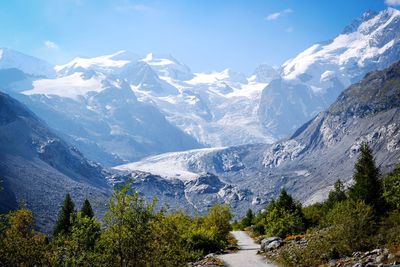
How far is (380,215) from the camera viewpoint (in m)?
48.6

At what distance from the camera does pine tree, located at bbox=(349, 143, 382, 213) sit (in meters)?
50.7

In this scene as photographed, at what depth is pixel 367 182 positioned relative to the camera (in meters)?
51.5

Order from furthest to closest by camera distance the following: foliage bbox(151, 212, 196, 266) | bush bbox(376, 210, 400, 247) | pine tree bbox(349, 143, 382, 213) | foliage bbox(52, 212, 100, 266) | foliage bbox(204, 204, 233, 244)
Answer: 1. foliage bbox(204, 204, 233, 244)
2. pine tree bbox(349, 143, 382, 213)
3. bush bbox(376, 210, 400, 247)
4. foliage bbox(151, 212, 196, 266)
5. foliage bbox(52, 212, 100, 266)

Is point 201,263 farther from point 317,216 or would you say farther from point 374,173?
point 317,216

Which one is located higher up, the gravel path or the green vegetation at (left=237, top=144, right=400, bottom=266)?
the green vegetation at (left=237, top=144, right=400, bottom=266)

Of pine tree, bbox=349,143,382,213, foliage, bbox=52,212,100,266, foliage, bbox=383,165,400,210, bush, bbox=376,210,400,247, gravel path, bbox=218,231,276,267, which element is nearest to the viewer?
foliage, bbox=52,212,100,266

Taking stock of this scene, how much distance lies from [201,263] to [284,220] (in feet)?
81.9

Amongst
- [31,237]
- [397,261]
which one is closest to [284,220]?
[397,261]

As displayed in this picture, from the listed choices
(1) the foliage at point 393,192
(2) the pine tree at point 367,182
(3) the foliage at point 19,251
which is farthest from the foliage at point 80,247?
(2) the pine tree at point 367,182

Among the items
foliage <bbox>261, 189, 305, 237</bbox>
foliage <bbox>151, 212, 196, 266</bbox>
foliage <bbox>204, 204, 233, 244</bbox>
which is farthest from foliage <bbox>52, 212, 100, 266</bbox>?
foliage <bbox>204, 204, 233, 244</bbox>

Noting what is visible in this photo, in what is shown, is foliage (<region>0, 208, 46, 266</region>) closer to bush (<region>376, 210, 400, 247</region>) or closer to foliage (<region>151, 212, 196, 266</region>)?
foliage (<region>151, 212, 196, 266</region>)

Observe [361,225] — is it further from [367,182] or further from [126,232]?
[126,232]

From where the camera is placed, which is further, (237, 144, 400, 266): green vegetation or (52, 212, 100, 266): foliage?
(237, 144, 400, 266): green vegetation

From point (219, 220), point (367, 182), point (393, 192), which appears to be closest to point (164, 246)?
point (393, 192)
